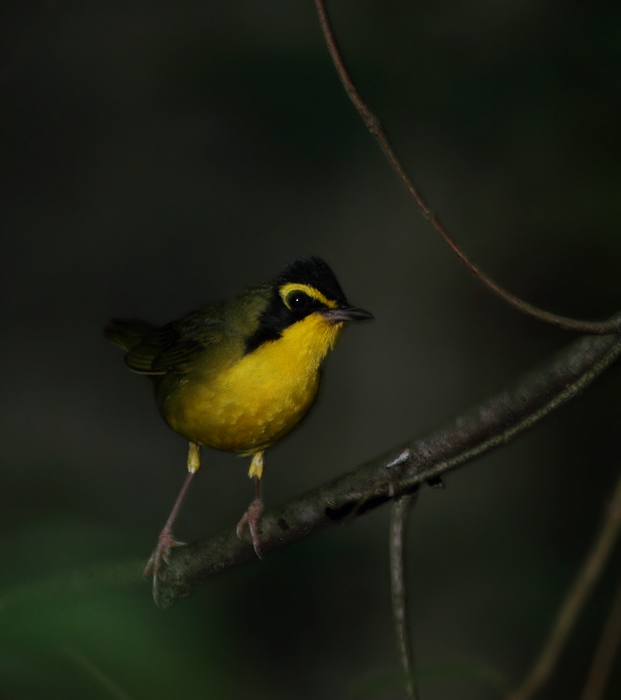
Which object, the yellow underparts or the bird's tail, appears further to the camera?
the bird's tail

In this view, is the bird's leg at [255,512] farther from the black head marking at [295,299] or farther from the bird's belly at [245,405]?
the black head marking at [295,299]

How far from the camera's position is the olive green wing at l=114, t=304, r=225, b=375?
11.8 ft

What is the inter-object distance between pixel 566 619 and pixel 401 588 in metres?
0.60

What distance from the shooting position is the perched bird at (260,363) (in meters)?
3.21


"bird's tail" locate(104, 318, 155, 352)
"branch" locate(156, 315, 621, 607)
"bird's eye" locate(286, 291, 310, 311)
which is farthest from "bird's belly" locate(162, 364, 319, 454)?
"bird's tail" locate(104, 318, 155, 352)

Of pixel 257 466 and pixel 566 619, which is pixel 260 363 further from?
pixel 566 619

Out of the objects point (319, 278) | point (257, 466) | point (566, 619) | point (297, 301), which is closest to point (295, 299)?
point (297, 301)

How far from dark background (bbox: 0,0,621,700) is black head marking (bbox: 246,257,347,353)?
108 cm

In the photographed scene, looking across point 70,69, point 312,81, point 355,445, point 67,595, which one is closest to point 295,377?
point 312,81

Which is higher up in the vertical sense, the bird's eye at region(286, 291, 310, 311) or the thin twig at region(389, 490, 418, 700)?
the bird's eye at region(286, 291, 310, 311)

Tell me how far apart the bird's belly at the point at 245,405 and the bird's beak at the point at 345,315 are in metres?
0.27

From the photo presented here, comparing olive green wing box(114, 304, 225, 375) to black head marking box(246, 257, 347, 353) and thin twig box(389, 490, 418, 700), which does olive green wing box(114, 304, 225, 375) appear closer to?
black head marking box(246, 257, 347, 353)

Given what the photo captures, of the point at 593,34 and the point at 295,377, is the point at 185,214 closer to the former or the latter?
the point at 295,377

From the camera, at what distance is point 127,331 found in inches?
180
